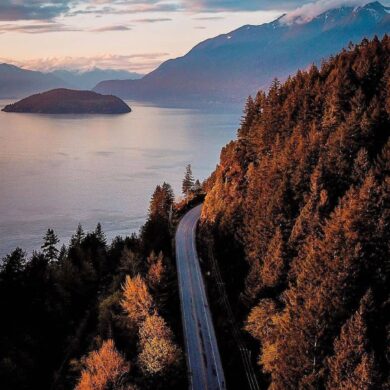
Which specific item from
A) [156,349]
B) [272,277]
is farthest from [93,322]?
[272,277]

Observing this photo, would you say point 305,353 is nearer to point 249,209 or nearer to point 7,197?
point 249,209

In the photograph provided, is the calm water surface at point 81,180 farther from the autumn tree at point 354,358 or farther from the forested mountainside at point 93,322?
the autumn tree at point 354,358

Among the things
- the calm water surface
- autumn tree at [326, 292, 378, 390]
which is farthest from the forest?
the calm water surface

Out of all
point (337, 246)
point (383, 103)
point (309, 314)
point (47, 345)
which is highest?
point (383, 103)

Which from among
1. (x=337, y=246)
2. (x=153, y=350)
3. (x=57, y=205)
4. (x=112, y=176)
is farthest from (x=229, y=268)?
(x=112, y=176)

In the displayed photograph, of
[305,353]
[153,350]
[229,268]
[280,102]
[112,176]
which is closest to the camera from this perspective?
[305,353]

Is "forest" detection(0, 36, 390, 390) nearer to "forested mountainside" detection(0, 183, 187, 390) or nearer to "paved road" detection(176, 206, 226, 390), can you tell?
"forested mountainside" detection(0, 183, 187, 390)

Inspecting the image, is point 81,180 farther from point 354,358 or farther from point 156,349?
point 354,358
